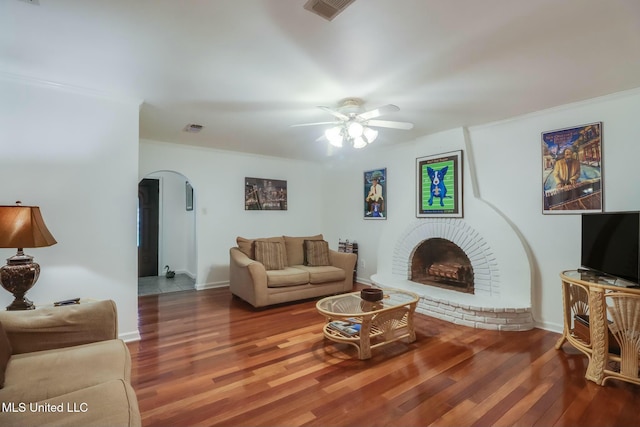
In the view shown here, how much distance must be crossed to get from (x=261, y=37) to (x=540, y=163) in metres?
3.10

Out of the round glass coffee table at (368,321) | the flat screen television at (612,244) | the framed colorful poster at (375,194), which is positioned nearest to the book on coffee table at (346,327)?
the round glass coffee table at (368,321)

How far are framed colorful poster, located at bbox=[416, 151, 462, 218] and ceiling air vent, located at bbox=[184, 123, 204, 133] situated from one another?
2.96 m

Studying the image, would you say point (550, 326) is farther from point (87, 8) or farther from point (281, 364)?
point (87, 8)

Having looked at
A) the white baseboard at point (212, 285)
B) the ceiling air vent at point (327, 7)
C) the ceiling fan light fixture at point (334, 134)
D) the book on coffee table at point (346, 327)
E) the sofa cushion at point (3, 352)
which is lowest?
the white baseboard at point (212, 285)

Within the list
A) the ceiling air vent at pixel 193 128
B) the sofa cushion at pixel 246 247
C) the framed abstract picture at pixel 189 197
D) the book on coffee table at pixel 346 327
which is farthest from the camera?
the framed abstract picture at pixel 189 197

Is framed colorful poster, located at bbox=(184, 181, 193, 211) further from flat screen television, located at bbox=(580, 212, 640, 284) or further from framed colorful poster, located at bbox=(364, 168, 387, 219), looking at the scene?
flat screen television, located at bbox=(580, 212, 640, 284)

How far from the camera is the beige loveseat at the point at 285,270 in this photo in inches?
153

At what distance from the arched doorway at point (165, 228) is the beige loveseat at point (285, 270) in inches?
81.5

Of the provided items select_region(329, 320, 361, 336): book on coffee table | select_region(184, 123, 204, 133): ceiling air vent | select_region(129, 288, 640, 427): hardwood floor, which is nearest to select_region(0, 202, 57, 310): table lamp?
select_region(129, 288, 640, 427): hardwood floor

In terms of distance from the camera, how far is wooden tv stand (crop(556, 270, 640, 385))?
2.05 m

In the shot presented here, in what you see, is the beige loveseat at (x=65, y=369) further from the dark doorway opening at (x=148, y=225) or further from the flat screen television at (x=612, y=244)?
the dark doorway opening at (x=148, y=225)

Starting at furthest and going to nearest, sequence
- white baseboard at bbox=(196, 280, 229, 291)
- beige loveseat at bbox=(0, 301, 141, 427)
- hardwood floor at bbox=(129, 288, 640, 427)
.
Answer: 1. white baseboard at bbox=(196, 280, 229, 291)
2. hardwood floor at bbox=(129, 288, 640, 427)
3. beige loveseat at bbox=(0, 301, 141, 427)

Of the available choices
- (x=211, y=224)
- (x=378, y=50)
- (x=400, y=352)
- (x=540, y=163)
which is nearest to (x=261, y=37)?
(x=378, y=50)

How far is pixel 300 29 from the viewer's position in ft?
6.03
